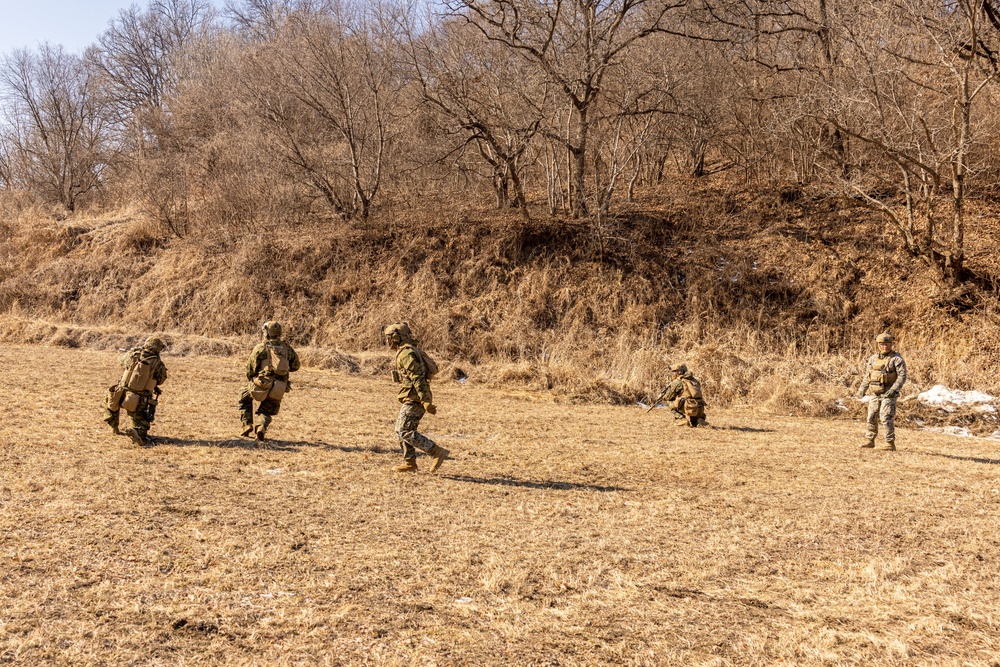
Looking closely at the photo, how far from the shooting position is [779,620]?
4.74 metres

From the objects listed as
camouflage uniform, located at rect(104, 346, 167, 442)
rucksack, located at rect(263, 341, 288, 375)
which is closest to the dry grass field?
camouflage uniform, located at rect(104, 346, 167, 442)

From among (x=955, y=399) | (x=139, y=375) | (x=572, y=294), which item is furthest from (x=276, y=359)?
(x=572, y=294)

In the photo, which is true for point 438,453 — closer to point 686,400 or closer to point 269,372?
point 269,372

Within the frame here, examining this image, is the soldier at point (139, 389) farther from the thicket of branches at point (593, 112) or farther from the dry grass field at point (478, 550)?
the thicket of branches at point (593, 112)

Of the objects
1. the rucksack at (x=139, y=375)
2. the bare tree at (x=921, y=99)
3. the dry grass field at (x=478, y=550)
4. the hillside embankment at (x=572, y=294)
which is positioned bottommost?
the dry grass field at (x=478, y=550)

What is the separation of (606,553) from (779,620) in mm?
1614

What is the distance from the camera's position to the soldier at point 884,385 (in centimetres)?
1102

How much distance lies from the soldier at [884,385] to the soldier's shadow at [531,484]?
214 inches

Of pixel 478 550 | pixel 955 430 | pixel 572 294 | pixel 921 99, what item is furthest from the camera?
pixel 572 294

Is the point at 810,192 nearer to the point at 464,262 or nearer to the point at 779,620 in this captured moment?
the point at 464,262

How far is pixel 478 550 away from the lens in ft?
19.5

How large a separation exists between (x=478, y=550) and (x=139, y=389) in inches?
203

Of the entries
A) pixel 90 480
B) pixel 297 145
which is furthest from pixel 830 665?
pixel 297 145

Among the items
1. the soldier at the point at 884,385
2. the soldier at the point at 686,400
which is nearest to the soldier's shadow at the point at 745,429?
the soldier at the point at 686,400
